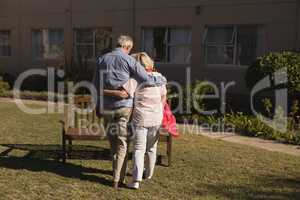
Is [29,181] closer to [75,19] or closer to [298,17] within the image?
[298,17]

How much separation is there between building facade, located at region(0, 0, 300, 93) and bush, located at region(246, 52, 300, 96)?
1.70m

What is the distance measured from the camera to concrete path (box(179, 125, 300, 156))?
8.71 m

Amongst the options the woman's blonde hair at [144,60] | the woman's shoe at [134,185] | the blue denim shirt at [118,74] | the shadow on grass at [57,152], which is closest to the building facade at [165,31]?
the shadow on grass at [57,152]

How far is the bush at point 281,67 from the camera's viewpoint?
11.2m

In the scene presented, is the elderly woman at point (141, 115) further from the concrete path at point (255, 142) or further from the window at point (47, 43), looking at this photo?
the window at point (47, 43)

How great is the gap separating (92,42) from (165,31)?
3.50 meters

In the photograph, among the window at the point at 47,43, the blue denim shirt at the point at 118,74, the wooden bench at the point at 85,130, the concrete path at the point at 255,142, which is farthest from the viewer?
the window at the point at 47,43

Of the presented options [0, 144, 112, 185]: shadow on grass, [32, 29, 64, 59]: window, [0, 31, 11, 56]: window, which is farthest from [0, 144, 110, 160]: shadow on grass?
[0, 31, 11, 56]: window

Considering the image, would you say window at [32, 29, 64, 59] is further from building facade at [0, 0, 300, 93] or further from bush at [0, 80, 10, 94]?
bush at [0, 80, 10, 94]

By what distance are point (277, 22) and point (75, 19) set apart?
8.28 meters

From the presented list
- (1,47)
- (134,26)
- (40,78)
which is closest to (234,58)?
(134,26)

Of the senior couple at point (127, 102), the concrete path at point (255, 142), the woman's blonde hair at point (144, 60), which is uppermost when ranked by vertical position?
the woman's blonde hair at point (144, 60)

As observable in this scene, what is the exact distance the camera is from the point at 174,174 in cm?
680

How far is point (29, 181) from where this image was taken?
6379mm
